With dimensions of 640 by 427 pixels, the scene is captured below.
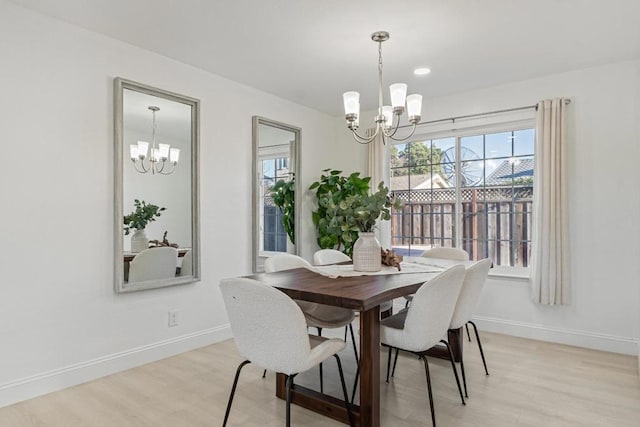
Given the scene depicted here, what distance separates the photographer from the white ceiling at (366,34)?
8.31 feet

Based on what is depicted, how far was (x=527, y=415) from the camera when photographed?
2291mm

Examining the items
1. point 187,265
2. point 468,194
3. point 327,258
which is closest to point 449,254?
point 468,194

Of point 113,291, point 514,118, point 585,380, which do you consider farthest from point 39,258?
point 514,118

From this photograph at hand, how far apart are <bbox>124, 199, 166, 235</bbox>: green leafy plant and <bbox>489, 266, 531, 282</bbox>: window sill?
327 centimetres

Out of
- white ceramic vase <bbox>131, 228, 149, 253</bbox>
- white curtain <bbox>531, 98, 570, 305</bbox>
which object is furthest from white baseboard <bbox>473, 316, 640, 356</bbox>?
→ white ceramic vase <bbox>131, 228, 149, 253</bbox>

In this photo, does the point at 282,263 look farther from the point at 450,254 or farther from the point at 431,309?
the point at 450,254

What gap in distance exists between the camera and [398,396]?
254cm

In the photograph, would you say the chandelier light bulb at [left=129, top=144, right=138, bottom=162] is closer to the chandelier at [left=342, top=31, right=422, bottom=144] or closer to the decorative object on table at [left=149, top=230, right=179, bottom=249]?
the decorative object on table at [left=149, top=230, right=179, bottom=249]

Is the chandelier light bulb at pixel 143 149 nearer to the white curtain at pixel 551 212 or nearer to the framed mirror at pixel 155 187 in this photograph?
the framed mirror at pixel 155 187

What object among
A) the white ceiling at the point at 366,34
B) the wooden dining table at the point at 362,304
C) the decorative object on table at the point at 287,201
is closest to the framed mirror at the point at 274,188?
the decorative object on table at the point at 287,201

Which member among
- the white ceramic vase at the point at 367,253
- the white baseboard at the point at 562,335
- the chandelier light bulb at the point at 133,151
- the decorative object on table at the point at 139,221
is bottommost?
the white baseboard at the point at 562,335

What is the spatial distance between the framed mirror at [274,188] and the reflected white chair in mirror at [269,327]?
2242 mm

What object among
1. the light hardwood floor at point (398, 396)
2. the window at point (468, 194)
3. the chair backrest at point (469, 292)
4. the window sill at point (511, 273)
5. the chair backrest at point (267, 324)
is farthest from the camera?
the window at point (468, 194)

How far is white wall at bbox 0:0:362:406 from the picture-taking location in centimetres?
249
